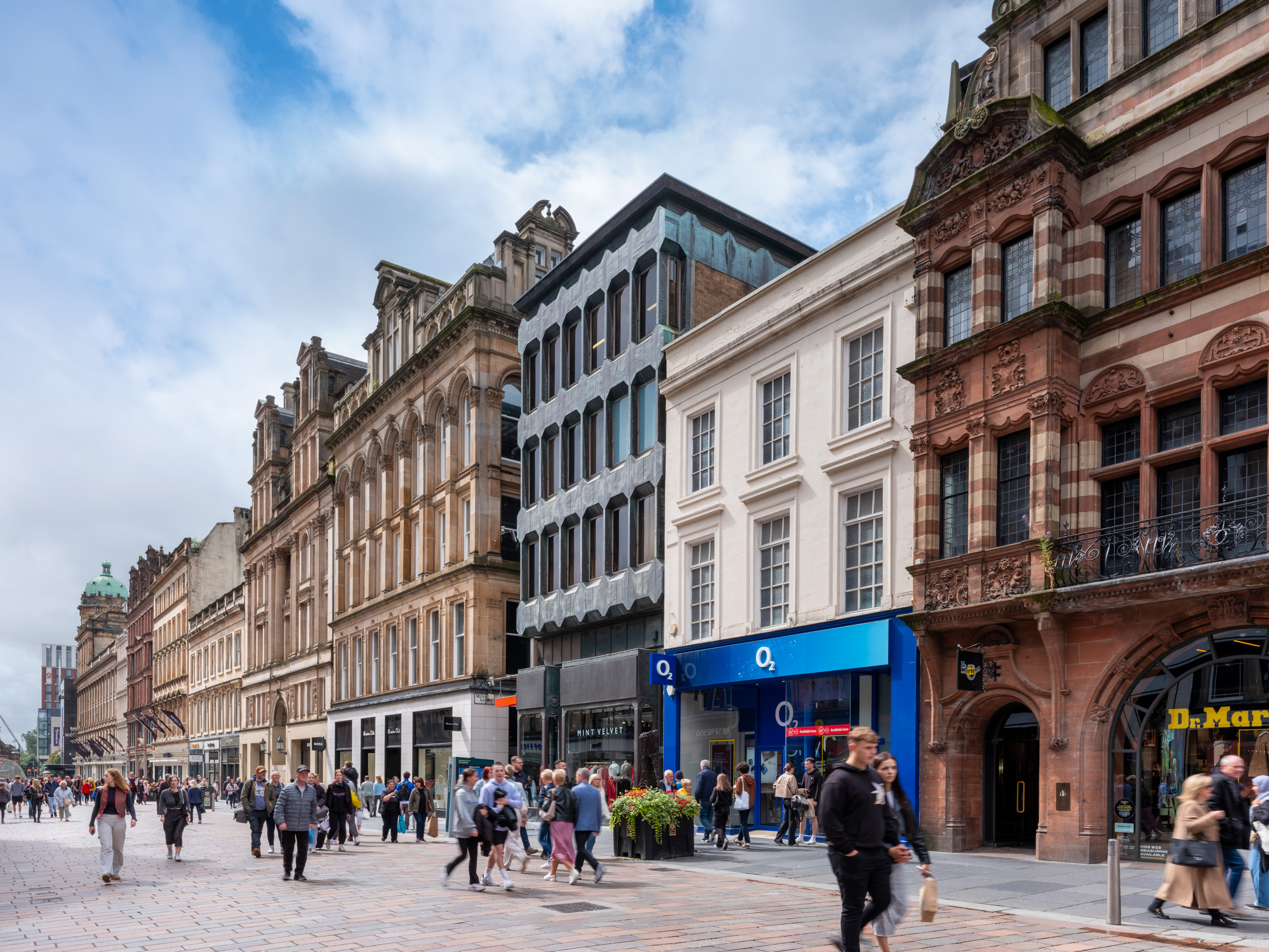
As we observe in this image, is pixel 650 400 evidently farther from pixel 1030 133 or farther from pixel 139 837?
pixel 139 837

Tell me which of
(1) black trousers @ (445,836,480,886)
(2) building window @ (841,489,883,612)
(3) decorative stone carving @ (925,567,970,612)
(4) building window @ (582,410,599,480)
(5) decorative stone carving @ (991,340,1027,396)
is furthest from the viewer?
(4) building window @ (582,410,599,480)

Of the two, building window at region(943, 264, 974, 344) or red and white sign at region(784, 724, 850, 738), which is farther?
red and white sign at region(784, 724, 850, 738)

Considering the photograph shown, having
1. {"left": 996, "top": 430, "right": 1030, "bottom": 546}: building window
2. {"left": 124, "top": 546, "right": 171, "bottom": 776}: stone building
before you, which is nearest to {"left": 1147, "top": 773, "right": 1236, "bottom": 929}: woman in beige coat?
{"left": 996, "top": 430, "right": 1030, "bottom": 546}: building window

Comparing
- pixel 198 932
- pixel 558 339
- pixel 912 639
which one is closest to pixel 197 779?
pixel 558 339

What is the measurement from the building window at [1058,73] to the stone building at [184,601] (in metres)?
83.6

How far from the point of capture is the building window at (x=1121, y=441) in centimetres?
1888

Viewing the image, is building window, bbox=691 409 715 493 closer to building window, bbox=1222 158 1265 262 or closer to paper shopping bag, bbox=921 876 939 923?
building window, bbox=1222 158 1265 262

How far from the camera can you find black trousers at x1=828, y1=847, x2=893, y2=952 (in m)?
8.78

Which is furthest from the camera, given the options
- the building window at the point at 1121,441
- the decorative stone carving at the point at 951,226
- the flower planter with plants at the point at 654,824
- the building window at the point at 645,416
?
the building window at the point at 645,416

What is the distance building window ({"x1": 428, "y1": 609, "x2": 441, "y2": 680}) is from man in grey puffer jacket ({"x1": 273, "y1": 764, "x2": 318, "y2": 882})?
1039 inches

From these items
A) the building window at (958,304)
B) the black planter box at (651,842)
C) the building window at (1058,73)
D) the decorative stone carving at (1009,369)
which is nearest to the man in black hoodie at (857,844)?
the black planter box at (651,842)

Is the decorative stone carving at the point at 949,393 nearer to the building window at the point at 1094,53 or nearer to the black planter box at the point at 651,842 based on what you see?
the building window at the point at 1094,53

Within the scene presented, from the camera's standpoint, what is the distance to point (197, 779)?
45562 mm

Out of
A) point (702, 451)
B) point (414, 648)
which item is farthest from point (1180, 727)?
point (414, 648)
